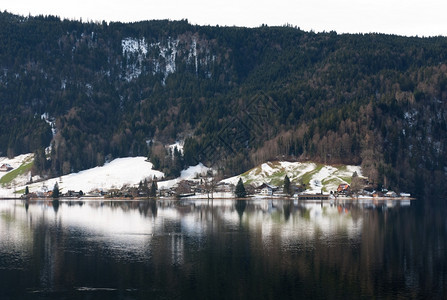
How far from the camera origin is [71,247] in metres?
122

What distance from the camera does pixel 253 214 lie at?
185 m

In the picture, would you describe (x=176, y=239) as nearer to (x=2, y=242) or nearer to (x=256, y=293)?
(x=2, y=242)

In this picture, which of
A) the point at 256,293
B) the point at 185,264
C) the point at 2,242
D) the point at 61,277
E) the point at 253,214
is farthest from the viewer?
the point at 253,214

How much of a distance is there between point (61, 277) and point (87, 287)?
8.30 m

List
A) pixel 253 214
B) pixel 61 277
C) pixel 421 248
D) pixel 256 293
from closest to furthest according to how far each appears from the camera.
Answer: pixel 256 293 → pixel 61 277 → pixel 421 248 → pixel 253 214

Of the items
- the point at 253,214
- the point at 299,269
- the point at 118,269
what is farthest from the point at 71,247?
the point at 253,214

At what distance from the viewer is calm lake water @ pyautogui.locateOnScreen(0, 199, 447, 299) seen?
85.4m

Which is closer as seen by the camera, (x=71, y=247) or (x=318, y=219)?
(x=71, y=247)

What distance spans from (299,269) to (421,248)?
33426 millimetres

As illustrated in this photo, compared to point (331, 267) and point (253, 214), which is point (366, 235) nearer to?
point (331, 267)

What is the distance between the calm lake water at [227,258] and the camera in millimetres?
85375

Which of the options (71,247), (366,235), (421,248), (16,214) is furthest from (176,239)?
(16,214)

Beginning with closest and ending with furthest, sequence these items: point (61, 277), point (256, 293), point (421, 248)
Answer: point (256, 293), point (61, 277), point (421, 248)

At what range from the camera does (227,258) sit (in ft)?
353
